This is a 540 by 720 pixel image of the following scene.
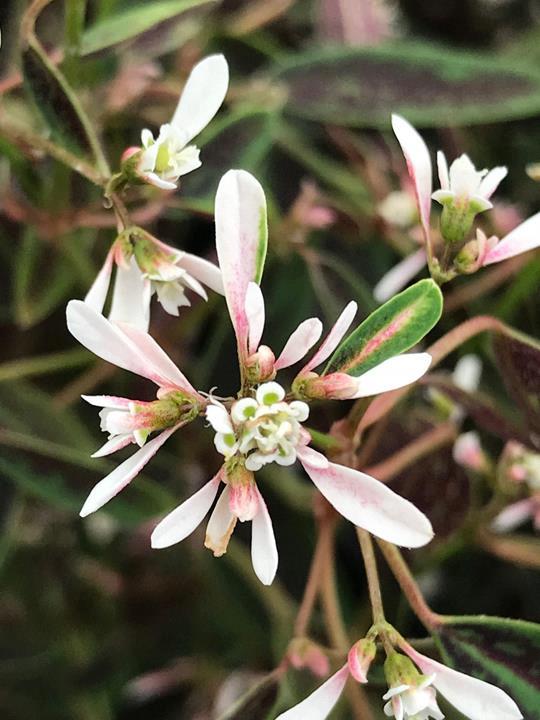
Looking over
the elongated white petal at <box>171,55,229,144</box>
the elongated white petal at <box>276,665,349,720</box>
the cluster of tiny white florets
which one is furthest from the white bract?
the elongated white petal at <box>276,665,349,720</box>

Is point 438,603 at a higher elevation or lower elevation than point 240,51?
lower

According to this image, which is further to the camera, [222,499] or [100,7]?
[100,7]

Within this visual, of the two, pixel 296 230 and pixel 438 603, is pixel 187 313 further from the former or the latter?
pixel 438 603

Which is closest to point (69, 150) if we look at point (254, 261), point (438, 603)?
point (254, 261)

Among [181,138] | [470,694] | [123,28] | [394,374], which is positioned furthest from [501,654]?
[123,28]

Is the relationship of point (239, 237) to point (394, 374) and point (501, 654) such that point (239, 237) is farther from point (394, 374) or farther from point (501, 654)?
Answer: point (501, 654)
